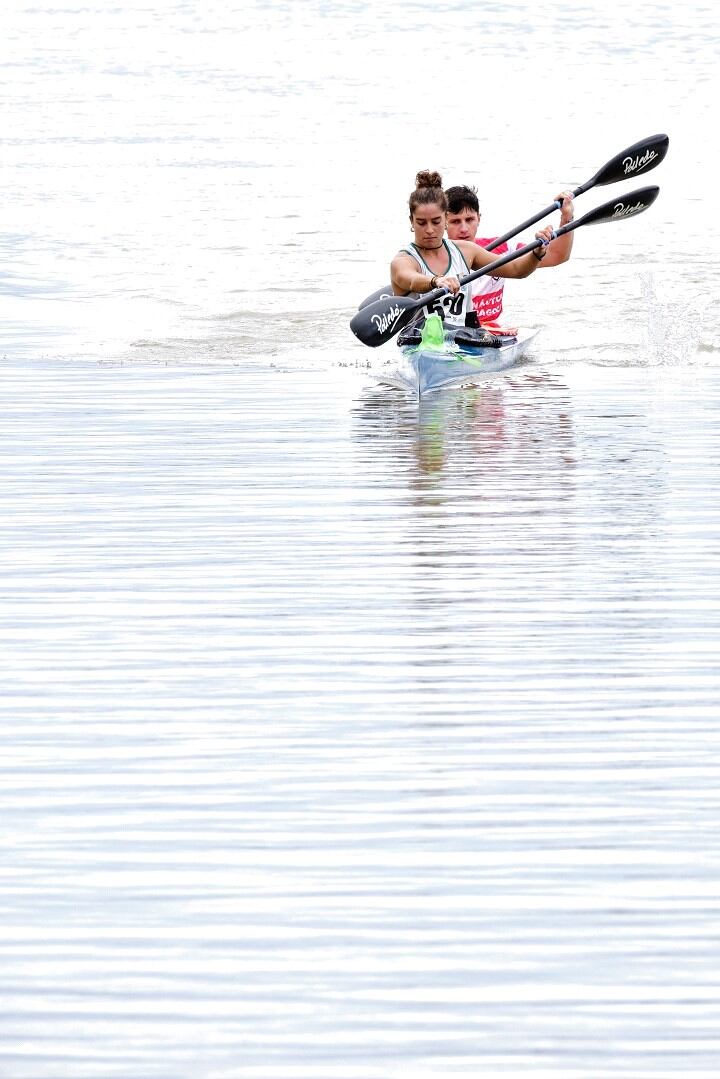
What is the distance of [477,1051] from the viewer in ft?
12.4

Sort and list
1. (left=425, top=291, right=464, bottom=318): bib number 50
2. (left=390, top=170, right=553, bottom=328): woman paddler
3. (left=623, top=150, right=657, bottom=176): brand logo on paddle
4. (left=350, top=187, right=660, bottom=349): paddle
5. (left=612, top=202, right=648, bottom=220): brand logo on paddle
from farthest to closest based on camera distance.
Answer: (left=623, top=150, right=657, bottom=176): brand logo on paddle
(left=612, top=202, right=648, bottom=220): brand logo on paddle
(left=425, top=291, right=464, bottom=318): bib number 50
(left=350, top=187, right=660, bottom=349): paddle
(left=390, top=170, right=553, bottom=328): woman paddler

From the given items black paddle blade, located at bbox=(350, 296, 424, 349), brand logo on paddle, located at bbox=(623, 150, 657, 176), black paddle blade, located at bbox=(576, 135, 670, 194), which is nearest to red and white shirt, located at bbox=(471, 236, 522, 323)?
black paddle blade, located at bbox=(576, 135, 670, 194)

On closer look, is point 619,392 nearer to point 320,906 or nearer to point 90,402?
point 90,402

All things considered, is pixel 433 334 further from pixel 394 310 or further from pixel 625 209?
pixel 625 209

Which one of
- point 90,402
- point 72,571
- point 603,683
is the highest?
point 90,402

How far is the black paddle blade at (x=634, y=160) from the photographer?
15352mm

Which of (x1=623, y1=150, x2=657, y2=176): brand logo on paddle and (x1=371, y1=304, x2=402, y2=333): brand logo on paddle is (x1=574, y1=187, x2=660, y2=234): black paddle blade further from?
(x1=371, y1=304, x2=402, y2=333): brand logo on paddle

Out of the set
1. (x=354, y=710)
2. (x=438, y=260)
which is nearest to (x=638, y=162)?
(x=438, y=260)

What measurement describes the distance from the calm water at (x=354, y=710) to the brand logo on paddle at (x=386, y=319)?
40 cm

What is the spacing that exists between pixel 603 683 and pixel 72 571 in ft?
7.54

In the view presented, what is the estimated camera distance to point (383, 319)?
43.4 ft

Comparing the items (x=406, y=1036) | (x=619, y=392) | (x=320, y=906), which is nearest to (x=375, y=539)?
(x=320, y=906)

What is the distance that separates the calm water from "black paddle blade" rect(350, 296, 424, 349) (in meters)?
0.35

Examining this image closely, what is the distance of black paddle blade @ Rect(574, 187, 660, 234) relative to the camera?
14.6 metres
